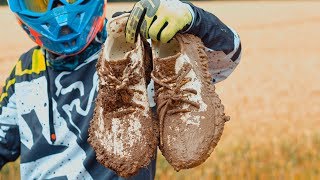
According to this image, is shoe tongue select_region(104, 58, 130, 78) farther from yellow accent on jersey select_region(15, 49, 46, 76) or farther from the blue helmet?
yellow accent on jersey select_region(15, 49, 46, 76)

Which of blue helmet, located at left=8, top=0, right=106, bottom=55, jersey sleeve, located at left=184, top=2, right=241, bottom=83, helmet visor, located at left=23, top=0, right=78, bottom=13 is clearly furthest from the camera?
helmet visor, located at left=23, top=0, right=78, bottom=13

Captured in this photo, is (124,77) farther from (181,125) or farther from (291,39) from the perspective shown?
(291,39)

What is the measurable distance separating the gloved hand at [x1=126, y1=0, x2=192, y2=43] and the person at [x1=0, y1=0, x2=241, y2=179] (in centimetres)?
52

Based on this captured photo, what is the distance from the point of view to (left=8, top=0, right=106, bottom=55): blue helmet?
126 inches

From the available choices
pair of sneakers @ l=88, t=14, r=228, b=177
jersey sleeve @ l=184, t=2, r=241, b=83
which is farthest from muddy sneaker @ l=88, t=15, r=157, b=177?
jersey sleeve @ l=184, t=2, r=241, b=83

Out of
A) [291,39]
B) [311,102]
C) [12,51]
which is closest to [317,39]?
[291,39]

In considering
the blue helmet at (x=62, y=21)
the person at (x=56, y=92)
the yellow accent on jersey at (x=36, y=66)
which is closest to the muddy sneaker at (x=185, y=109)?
the person at (x=56, y=92)

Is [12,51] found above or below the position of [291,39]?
above

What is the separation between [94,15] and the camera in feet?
10.8

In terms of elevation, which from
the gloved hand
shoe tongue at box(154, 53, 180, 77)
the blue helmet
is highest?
the gloved hand

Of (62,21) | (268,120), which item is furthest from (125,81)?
(268,120)

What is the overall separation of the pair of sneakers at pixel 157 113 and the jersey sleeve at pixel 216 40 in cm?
15

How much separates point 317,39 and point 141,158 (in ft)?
68.3

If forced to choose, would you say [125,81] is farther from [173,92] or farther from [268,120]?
[268,120]
